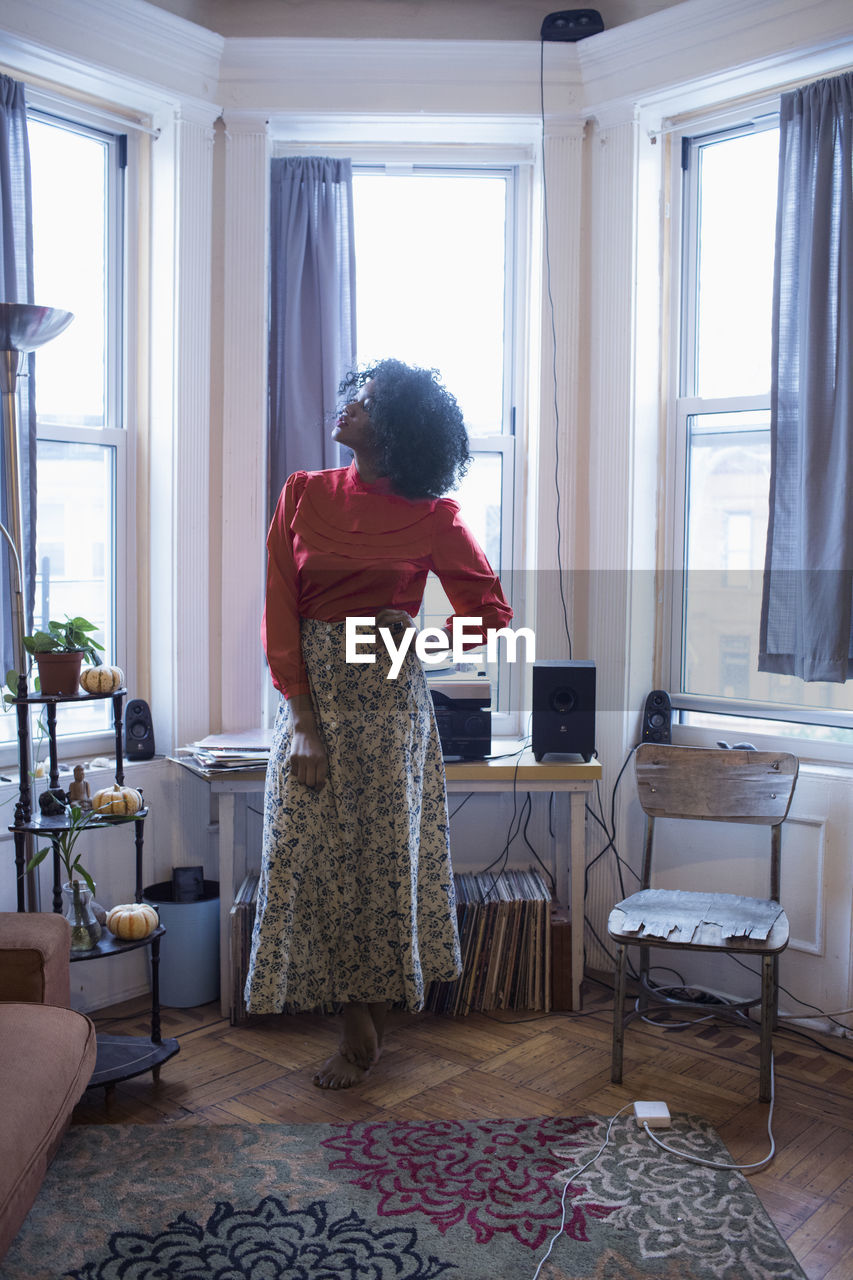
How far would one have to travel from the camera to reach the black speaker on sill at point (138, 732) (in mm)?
3156

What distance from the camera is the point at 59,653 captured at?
248cm

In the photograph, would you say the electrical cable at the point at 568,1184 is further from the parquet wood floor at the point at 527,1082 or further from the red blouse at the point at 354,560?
the red blouse at the point at 354,560

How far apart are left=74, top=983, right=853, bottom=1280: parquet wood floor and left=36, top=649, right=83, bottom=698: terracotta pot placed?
96 cm

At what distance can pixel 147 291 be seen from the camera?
323 cm

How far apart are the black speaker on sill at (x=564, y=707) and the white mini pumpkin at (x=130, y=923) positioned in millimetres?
1165

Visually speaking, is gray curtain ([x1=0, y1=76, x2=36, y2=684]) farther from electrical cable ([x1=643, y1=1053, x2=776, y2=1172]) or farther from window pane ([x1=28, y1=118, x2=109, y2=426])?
electrical cable ([x1=643, y1=1053, x2=776, y2=1172])

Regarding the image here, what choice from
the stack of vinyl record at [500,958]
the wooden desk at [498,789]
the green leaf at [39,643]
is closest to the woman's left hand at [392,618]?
the wooden desk at [498,789]

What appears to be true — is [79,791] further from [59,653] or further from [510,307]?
[510,307]

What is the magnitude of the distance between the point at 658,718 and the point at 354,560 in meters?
1.25

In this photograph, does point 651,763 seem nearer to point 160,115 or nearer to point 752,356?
point 752,356

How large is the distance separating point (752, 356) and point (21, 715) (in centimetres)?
229

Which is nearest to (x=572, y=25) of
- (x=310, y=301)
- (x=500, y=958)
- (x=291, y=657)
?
(x=310, y=301)

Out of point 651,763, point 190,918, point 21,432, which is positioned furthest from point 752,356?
Answer: point 190,918

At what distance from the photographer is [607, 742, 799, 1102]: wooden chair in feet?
8.09
